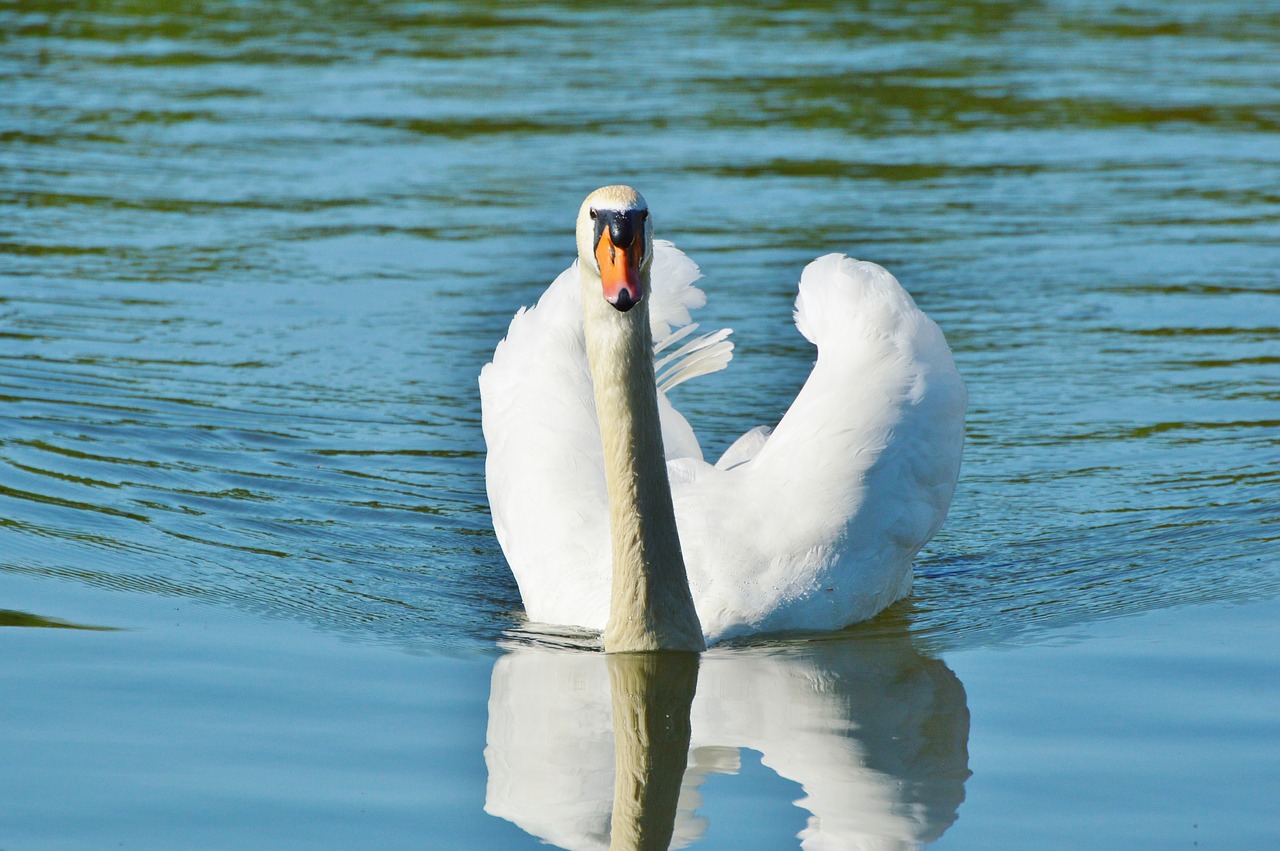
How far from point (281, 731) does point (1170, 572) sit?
11.3 feet

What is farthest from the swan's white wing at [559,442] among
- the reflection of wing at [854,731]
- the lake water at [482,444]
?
the reflection of wing at [854,731]

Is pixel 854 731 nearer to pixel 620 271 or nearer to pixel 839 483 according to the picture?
pixel 839 483

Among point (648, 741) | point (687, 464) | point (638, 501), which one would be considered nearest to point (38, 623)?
point (638, 501)

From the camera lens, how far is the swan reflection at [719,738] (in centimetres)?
495

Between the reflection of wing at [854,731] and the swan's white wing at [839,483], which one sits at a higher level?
the swan's white wing at [839,483]

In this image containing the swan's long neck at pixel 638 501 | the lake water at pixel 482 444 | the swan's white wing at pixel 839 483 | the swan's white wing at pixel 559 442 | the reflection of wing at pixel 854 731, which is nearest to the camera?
the reflection of wing at pixel 854 731

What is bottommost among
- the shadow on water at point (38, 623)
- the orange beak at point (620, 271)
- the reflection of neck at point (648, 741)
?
the shadow on water at point (38, 623)

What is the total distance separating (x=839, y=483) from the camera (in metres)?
6.62

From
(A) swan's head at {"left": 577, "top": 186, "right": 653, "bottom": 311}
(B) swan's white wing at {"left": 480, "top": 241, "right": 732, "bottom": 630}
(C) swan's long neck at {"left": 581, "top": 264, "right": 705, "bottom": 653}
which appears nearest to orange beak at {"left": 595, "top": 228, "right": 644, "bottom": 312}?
(A) swan's head at {"left": 577, "top": 186, "right": 653, "bottom": 311}

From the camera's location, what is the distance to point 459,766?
5332 mm

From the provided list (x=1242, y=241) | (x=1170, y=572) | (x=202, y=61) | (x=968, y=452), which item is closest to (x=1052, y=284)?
(x=1242, y=241)

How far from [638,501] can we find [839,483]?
0.83 m

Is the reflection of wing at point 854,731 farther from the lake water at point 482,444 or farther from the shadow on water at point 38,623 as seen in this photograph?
the shadow on water at point 38,623

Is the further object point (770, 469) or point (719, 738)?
point (770, 469)
